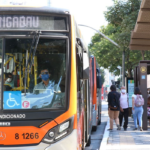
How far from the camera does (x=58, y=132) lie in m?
6.14

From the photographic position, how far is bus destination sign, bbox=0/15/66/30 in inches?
257

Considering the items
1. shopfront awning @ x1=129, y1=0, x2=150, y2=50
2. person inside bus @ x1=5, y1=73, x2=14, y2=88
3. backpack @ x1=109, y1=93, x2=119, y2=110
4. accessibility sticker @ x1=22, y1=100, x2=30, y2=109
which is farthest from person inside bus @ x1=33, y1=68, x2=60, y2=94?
backpack @ x1=109, y1=93, x2=119, y2=110

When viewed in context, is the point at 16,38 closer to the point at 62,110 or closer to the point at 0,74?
the point at 0,74

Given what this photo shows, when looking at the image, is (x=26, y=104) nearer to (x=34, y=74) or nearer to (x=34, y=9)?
(x=34, y=74)

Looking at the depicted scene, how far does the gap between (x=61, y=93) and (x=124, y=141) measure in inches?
219

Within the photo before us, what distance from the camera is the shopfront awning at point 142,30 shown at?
11.2 m

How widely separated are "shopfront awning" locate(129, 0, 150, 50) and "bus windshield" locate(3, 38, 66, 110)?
16.2 feet

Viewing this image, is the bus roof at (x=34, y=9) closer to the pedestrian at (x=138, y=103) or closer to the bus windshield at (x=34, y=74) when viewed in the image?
the bus windshield at (x=34, y=74)

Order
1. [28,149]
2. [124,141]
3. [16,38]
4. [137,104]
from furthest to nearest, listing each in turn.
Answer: [137,104], [124,141], [16,38], [28,149]

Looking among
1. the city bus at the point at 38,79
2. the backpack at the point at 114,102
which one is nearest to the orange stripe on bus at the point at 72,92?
the city bus at the point at 38,79

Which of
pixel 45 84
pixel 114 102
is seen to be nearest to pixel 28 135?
pixel 45 84

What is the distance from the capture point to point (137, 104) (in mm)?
14305

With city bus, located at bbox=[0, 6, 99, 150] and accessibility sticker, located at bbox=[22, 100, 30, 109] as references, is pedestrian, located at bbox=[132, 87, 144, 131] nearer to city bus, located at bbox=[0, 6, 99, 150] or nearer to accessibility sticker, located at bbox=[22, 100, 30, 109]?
city bus, located at bbox=[0, 6, 99, 150]

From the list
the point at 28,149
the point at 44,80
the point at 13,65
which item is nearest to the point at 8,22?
the point at 13,65
